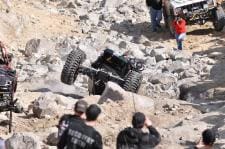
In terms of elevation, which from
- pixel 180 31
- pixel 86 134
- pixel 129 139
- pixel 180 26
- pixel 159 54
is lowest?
pixel 159 54

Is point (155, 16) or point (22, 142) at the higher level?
point (22, 142)

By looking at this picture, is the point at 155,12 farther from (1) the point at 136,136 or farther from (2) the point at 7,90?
(1) the point at 136,136

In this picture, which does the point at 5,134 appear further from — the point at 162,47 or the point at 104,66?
the point at 162,47

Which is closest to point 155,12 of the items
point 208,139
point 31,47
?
point 31,47

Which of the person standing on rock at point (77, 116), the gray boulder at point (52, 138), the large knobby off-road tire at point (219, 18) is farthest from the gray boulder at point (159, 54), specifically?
the person standing on rock at point (77, 116)

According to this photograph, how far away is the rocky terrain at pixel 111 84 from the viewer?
12953 millimetres

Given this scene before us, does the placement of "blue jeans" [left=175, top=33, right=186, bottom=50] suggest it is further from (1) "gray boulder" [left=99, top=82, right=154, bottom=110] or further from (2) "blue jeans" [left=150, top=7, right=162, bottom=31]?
(1) "gray boulder" [left=99, top=82, right=154, bottom=110]

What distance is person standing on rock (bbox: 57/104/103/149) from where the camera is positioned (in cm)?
796

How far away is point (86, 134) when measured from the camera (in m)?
7.96

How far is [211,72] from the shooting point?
18047 mm

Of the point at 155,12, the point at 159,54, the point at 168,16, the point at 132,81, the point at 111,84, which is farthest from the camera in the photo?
the point at 155,12

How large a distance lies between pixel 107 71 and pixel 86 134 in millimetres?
7659

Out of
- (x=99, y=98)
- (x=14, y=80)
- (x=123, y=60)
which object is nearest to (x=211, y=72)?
(x=123, y=60)

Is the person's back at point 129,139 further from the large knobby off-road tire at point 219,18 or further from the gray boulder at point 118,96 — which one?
the large knobby off-road tire at point 219,18
